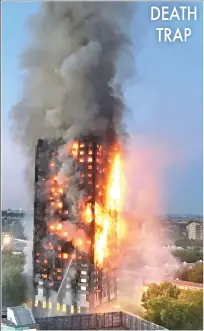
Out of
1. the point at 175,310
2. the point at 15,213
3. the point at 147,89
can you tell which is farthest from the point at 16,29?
the point at 175,310

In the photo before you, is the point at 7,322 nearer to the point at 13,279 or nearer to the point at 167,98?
the point at 13,279

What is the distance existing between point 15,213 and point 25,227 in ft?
0.39

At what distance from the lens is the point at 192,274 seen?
9.86 ft

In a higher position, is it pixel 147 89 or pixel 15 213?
pixel 147 89

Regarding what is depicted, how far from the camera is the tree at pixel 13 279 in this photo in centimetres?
305

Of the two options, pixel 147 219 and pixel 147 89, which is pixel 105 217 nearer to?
pixel 147 219

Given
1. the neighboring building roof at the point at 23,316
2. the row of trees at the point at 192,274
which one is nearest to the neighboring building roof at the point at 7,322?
the neighboring building roof at the point at 23,316

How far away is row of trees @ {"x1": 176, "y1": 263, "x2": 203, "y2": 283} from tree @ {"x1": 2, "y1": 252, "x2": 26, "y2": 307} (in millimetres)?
921

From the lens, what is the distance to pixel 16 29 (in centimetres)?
297

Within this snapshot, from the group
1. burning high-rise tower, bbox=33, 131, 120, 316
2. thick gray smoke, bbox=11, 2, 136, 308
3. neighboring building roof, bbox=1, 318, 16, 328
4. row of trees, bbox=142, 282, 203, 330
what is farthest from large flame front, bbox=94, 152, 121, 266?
neighboring building roof, bbox=1, 318, 16, 328

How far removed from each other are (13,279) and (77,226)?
1.64ft

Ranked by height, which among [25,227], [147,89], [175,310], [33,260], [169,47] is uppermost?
[169,47]

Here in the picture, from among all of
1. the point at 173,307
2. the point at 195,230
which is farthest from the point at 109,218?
the point at 173,307

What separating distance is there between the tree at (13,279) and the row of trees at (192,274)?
36.3 inches
